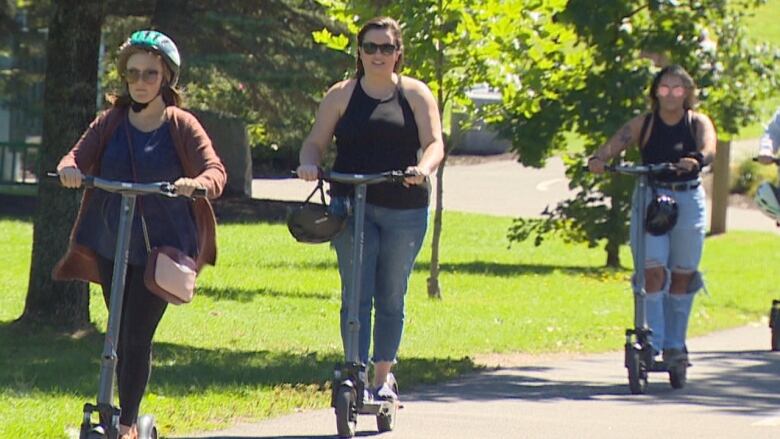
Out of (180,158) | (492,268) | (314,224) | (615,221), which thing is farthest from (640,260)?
(492,268)

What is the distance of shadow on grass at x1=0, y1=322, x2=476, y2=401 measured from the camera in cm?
985

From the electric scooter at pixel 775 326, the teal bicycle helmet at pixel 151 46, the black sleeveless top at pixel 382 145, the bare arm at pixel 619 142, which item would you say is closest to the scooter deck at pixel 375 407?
the black sleeveless top at pixel 382 145

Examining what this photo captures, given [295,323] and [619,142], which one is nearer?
[619,142]

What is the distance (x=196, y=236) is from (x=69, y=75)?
463 cm

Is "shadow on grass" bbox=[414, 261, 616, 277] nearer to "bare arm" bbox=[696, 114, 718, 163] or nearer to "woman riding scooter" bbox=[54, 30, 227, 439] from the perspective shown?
"bare arm" bbox=[696, 114, 718, 163]

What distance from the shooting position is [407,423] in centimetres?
898

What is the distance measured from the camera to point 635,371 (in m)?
10.4

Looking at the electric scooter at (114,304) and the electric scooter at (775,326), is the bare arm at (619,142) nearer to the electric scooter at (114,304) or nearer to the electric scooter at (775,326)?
the electric scooter at (775,326)

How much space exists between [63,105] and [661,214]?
393 centimetres

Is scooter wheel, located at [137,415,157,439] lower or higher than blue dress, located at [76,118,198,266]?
lower

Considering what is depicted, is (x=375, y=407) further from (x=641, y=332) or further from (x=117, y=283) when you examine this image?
(x=641, y=332)

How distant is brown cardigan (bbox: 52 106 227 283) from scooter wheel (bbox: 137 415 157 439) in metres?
0.60

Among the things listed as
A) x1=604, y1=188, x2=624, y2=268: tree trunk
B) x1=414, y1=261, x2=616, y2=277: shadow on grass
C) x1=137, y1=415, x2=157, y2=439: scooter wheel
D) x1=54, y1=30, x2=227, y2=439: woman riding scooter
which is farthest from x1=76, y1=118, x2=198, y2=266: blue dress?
x1=604, y1=188, x2=624, y2=268: tree trunk

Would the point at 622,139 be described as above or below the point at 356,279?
above
